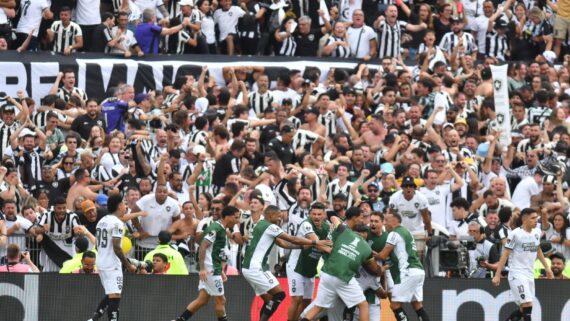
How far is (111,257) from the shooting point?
23.4 meters

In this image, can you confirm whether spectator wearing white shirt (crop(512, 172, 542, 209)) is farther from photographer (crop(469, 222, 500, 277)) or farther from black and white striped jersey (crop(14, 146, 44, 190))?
black and white striped jersey (crop(14, 146, 44, 190))

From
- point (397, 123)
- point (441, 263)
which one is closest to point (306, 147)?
point (397, 123)

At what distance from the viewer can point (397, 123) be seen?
29391mm

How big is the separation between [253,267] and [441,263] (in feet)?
11.7

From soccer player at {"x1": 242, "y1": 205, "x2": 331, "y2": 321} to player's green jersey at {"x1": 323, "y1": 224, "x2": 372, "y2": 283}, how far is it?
0.34 metres

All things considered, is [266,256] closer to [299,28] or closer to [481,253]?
[481,253]

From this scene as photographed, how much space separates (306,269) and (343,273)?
1.04 metres

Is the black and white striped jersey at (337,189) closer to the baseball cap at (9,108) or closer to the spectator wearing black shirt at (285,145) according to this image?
the spectator wearing black shirt at (285,145)

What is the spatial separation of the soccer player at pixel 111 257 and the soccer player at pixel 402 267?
3582mm

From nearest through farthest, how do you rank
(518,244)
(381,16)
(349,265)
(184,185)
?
1. (349,265)
2. (518,244)
3. (184,185)
4. (381,16)

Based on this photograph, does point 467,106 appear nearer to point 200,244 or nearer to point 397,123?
point 397,123

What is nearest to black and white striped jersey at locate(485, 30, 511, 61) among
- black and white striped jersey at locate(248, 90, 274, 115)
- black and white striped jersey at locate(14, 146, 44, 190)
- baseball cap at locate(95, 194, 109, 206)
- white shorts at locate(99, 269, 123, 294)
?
black and white striped jersey at locate(248, 90, 274, 115)

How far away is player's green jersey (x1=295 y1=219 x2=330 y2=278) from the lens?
24.1m

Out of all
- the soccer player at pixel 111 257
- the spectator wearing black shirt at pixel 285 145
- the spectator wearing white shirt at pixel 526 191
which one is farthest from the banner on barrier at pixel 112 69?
the soccer player at pixel 111 257
